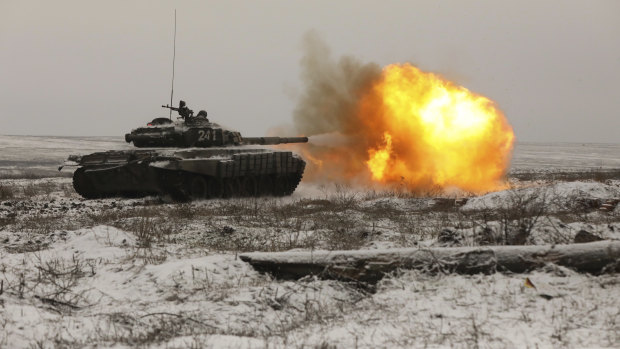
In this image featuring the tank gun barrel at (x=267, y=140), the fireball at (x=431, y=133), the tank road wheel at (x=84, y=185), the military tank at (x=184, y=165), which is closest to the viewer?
the military tank at (x=184, y=165)

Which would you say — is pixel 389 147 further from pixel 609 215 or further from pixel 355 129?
pixel 609 215

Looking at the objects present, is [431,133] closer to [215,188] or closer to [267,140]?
[267,140]

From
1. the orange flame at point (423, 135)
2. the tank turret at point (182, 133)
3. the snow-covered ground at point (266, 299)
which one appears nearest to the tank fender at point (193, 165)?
the tank turret at point (182, 133)

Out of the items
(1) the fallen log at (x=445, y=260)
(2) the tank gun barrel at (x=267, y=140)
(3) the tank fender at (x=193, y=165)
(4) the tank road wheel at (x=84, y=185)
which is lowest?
(4) the tank road wheel at (x=84, y=185)

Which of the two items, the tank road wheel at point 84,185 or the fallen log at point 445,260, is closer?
the fallen log at point 445,260

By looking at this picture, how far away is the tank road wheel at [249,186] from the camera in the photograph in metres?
20.2

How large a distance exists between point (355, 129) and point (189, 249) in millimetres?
18491

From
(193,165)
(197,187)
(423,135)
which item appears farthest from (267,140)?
(423,135)

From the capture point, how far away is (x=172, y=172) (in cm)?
1800

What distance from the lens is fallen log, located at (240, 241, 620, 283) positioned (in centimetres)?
618

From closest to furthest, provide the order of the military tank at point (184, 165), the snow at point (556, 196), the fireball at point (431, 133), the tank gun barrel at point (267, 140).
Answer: the snow at point (556, 196), the military tank at point (184, 165), the tank gun barrel at point (267, 140), the fireball at point (431, 133)

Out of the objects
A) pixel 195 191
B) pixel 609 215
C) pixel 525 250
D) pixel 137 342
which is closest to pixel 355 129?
pixel 195 191

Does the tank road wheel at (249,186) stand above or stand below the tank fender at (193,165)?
below

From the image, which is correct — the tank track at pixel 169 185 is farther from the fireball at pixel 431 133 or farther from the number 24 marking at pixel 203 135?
the fireball at pixel 431 133
